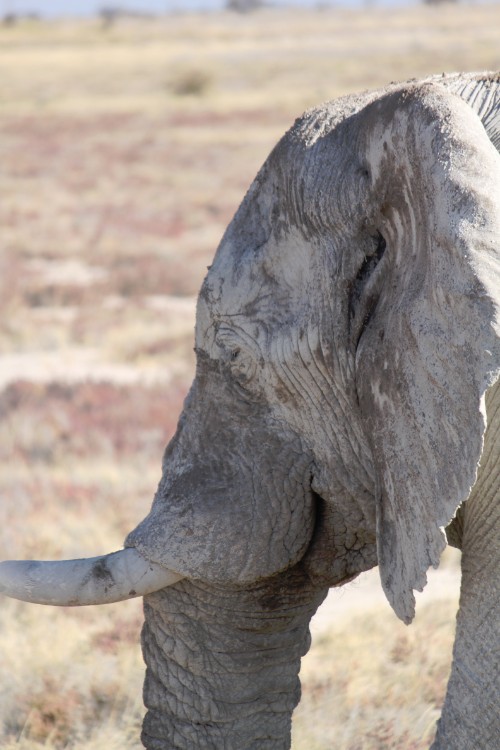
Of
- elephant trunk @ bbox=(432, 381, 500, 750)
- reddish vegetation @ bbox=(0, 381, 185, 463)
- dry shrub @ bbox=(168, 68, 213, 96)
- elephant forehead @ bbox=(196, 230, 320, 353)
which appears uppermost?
dry shrub @ bbox=(168, 68, 213, 96)

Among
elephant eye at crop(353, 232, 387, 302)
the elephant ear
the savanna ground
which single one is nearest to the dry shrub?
the savanna ground

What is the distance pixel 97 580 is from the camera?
2408 millimetres

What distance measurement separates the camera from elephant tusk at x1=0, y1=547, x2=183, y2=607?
2.41 meters

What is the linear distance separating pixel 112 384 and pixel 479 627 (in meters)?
7.23

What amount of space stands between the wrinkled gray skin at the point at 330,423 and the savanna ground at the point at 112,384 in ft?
4.20

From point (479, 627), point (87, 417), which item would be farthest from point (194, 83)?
point (479, 627)

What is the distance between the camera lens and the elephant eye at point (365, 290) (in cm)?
A: 217

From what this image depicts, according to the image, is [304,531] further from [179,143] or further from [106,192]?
[179,143]

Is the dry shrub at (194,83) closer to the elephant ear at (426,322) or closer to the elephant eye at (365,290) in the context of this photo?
the elephant eye at (365,290)

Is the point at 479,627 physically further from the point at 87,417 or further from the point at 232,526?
the point at 87,417

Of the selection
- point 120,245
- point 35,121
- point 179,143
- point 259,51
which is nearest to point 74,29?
point 259,51

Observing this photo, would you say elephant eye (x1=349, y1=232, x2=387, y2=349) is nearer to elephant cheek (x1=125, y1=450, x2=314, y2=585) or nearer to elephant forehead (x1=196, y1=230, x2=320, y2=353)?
elephant forehead (x1=196, y1=230, x2=320, y2=353)

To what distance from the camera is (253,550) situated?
2387 millimetres

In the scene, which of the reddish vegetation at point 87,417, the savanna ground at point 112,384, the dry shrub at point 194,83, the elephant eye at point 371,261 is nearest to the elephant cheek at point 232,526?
the elephant eye at point 371,261
